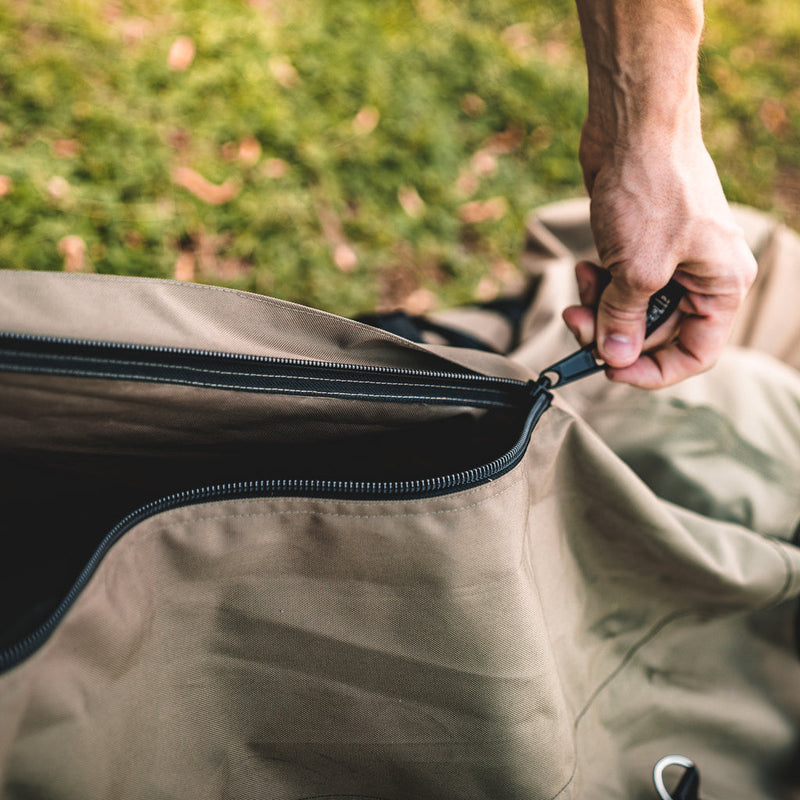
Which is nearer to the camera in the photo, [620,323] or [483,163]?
[620,323]

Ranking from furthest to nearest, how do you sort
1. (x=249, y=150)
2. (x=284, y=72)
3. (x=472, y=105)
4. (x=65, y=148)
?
(x=472, y=105), (x=284, y=72), (x=249, y=150), (x=65, y=148)

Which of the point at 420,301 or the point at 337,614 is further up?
the point at 337,614

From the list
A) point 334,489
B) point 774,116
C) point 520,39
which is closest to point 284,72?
point 520,39

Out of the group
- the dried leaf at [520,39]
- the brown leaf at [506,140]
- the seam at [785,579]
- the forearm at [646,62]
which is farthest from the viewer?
the dried leaf at [520,39]

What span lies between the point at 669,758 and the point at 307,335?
2.60ft

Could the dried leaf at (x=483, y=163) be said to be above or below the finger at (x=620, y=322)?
below

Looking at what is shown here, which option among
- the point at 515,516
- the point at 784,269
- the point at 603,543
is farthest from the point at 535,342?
the point at 784,269

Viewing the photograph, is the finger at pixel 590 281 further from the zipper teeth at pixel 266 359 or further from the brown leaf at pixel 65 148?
the brown leaf at pixel 65 148

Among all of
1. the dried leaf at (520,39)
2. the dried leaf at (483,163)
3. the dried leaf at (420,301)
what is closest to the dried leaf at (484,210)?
the dried leaf at (483,163)

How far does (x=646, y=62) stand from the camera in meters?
0.87

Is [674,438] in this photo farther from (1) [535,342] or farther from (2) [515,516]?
(2) [515,516]

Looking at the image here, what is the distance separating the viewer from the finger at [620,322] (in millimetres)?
909

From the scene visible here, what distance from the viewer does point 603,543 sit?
3.10 feet

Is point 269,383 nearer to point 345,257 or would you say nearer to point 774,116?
point 345,257
